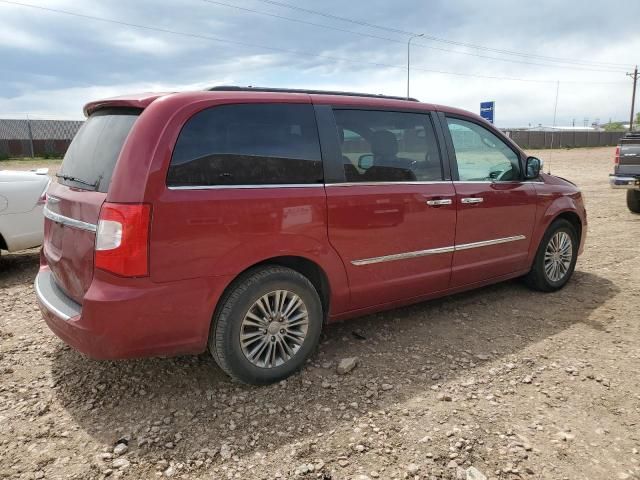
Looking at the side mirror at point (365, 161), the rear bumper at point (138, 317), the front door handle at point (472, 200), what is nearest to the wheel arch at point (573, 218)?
the front door handle at point (472, 200)

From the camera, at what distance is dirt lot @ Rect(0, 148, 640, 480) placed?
246cm

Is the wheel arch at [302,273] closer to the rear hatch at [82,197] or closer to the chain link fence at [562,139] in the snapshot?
the rear hatch at [82,197]

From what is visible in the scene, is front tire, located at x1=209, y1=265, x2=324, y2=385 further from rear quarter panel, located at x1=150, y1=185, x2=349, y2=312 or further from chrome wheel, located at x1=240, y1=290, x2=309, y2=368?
rear quarter panel, located at x1=150, y1=185, x2=349, y2=312

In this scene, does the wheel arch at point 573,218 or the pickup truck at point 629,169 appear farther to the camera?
the pickup truck at point 629,169

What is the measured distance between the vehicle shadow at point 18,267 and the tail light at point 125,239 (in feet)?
11.6

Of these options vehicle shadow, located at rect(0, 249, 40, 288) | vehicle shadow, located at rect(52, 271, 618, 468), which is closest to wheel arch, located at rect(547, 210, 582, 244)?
vehicle shadow, located at rect(52, 271, 618, 468)

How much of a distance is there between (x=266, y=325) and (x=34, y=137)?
38.5 m

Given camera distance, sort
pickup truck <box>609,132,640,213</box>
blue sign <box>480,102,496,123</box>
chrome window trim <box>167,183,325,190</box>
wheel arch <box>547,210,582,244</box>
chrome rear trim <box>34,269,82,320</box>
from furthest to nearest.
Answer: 1. blue sign <box>480,102,496,123</box>
2. pickup truck <box>609,132,640,213</box>
3. wheel arch <box>547,210,582,244</box>
4. chrome rear trim <box>34,269,82,320</box>
5. chrome window trim <box>167,183,325,190</box>

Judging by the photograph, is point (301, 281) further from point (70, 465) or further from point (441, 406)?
point (70, 465)

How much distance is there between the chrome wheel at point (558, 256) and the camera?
16.2 ft

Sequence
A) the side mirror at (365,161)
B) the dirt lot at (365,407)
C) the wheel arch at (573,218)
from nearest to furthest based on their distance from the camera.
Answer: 1. the dirt lot at (365,407)
2. the side mirror at (365,161)
3. the wheel arch at (573,218)

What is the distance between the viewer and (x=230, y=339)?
9.64 ft

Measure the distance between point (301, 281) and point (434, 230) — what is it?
1255mm

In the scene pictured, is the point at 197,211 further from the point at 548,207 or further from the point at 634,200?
the point at 634,200
